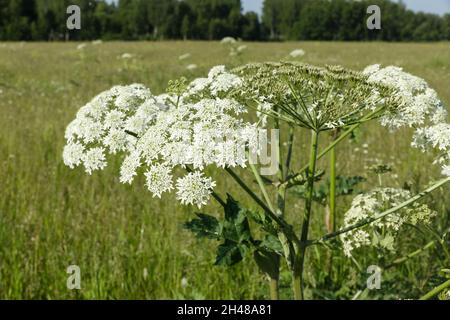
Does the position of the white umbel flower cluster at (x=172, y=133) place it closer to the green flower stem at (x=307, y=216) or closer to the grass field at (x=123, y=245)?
the green flower stem at (x=307, y=216)

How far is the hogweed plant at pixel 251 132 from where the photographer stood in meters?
2.04

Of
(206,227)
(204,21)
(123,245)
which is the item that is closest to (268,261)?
(206,227)

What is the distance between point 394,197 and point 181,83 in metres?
1.55

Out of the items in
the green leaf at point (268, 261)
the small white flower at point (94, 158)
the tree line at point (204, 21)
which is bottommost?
the green leaf at point (268, 261)

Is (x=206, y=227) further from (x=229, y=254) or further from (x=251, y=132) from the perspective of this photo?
(x=251, y=132)

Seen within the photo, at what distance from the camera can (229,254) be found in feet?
7.25

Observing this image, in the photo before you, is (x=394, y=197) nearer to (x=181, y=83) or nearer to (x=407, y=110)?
(x=407, y=110)

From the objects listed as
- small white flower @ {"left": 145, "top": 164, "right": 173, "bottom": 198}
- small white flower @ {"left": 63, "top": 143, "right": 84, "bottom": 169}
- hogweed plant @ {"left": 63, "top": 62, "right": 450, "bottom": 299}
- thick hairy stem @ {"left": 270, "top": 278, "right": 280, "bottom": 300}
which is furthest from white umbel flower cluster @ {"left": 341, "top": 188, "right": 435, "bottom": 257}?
small white flower @ {"left": 63, "top": 143, "right": 84, "bottom": 169}

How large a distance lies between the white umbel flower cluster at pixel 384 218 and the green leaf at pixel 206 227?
83 cm

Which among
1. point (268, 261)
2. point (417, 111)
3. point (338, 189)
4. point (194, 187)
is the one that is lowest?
point (268, 261)

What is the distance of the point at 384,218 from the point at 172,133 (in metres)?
1.39

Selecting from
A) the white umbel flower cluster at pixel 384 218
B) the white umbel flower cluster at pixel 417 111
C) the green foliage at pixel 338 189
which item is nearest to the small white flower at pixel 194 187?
the white umbel flower cluster at pixel 417 111

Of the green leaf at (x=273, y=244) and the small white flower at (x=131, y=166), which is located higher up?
the small white flower at (x=131, y=166)
